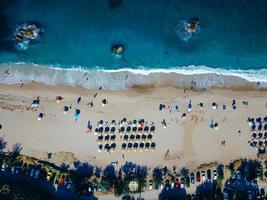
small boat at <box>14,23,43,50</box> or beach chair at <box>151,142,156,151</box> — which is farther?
small boat at <box>14,23,43,50</box>

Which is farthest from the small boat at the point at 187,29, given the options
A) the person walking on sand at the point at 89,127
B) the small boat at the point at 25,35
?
the small boat at the point at 25,35

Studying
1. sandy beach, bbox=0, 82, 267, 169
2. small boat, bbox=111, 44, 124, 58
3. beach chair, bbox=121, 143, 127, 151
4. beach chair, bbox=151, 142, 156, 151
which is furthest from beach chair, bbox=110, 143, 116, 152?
small boat, bbox=111, 44, 124, 58

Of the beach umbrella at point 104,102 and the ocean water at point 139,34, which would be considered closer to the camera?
the beach umbrella at point 104,102

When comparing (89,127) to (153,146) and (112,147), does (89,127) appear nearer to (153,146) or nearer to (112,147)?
(112,147)

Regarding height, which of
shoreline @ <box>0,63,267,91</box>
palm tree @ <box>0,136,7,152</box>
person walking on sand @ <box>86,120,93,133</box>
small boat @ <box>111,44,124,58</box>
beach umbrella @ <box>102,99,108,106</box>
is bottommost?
palm tree @ <box>0,136,7,152</box>

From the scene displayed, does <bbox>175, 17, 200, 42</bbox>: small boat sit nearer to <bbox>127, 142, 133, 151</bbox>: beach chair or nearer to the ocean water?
the ocean water

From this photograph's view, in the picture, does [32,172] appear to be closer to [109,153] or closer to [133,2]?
[109,153]

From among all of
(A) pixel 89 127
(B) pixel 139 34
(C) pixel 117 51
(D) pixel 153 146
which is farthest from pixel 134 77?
(D) pixel 153 146

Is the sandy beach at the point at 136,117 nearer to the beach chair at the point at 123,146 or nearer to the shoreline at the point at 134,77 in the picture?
the beach chair at the point at 123,146
